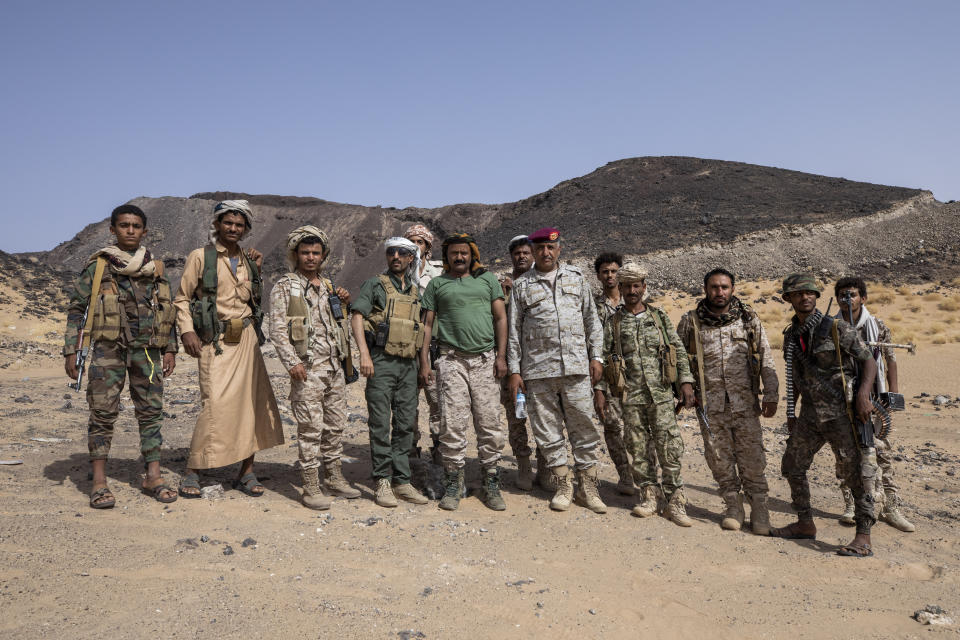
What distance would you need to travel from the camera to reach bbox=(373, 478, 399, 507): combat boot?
445 cm

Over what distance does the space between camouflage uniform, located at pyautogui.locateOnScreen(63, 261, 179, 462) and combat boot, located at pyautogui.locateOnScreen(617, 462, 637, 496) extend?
386 cm

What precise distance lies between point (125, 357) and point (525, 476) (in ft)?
11.1

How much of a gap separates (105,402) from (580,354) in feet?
11.5

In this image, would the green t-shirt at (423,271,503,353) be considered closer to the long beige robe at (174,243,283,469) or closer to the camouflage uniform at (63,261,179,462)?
the long beige robe at (174,243,283,469)

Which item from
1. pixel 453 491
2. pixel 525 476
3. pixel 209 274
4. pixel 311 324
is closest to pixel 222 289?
pixel 209 274

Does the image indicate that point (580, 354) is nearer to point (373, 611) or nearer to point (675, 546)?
point (675, 546)

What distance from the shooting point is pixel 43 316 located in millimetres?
17797

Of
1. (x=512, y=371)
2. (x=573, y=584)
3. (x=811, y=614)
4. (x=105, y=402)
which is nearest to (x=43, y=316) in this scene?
(x=105, y=402)

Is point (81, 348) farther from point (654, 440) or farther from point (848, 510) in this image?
point (848, 510)

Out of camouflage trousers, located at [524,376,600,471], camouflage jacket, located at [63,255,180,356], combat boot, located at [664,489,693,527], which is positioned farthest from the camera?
camouflage trousers, located at [524,376,600,471]

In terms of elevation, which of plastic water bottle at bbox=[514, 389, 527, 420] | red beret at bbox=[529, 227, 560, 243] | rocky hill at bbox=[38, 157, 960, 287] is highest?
rocky hill at bbox=[38, 157, 960, 287]

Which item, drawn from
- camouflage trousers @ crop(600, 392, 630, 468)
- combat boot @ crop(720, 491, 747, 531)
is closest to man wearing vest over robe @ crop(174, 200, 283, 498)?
camouflage trousers @ crop(600, 392, 630, 468)

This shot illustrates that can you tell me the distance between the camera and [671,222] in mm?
38031

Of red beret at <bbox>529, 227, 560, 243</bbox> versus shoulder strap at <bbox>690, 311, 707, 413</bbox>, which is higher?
red beret at <bbox>529, 227, 560, 243</bbox>
